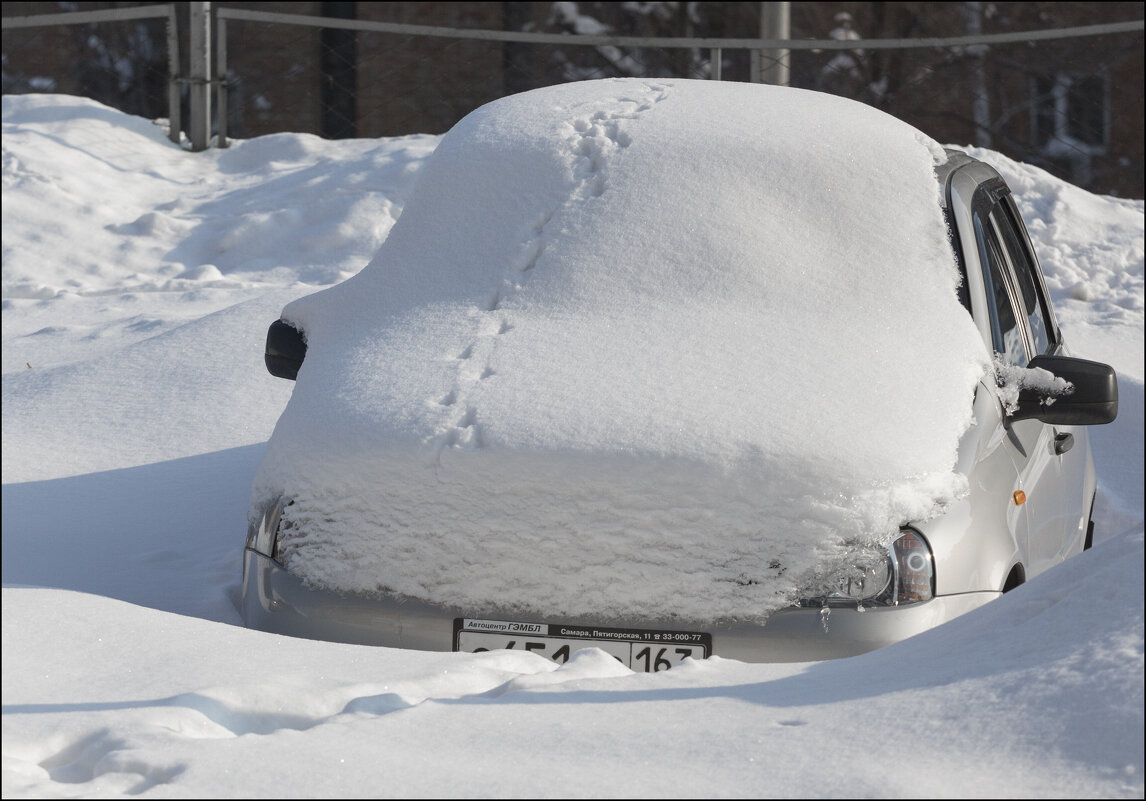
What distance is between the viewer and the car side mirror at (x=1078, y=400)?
3090 mm

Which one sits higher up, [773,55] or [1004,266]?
[773,55]

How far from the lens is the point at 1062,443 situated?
3.65 metres

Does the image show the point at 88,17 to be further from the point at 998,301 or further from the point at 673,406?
the point at 673,406

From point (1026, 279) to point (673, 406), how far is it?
169 cm

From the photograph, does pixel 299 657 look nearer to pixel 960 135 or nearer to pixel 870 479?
pixel 870 479

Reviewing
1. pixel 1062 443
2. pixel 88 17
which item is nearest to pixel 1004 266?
pixel 1062 443

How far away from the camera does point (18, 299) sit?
7.55 metres

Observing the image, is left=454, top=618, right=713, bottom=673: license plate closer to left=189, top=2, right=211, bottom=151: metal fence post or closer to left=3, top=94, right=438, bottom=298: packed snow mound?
left=3, top=94, right=438, bottom=298: packed snow mound

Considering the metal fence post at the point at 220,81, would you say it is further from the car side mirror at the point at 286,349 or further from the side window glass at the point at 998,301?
the side window glass at the point at 998,301

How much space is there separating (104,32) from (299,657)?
14.9m

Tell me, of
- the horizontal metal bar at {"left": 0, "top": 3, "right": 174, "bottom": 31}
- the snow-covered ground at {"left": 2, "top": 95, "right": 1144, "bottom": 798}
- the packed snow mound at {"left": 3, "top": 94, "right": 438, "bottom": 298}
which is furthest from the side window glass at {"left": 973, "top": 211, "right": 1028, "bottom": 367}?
the horizontal metal bar at {"left": 0, "top": 3, "right": 174, "bottom": 31}

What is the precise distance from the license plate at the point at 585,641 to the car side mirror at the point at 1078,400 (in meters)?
1.05

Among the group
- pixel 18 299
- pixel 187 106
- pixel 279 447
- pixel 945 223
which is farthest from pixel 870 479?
pixel 187 106

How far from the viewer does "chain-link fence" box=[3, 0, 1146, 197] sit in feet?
51.0
